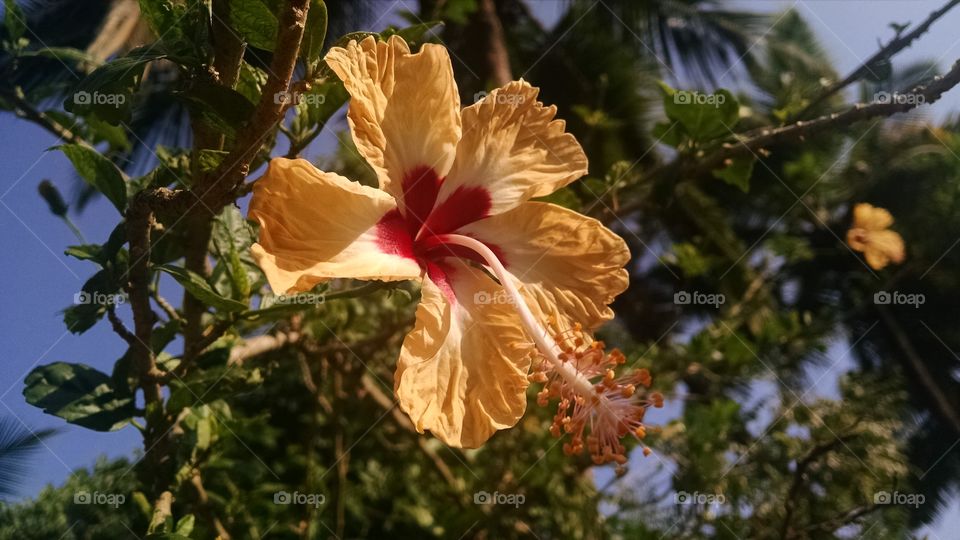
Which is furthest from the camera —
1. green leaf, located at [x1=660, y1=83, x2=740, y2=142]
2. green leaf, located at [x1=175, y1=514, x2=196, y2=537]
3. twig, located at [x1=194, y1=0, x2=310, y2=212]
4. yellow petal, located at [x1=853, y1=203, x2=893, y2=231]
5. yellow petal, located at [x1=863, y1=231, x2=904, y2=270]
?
yellow petal, located at [x1=853, y1=203, x2=893, y2=231]

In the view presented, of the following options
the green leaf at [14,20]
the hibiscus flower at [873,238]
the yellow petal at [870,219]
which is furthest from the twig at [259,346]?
the yellow petal at [870,219]

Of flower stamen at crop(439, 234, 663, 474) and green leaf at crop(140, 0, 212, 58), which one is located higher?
green leaf at crop(140, 0, 212, 58)

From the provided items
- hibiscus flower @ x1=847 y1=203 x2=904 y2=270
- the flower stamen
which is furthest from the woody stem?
hibiscus flower @ x1=847 y1=203 x2=904 y2=270

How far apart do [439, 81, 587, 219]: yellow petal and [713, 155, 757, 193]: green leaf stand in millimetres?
398

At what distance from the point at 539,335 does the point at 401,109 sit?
33cm

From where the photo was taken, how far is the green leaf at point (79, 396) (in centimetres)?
99

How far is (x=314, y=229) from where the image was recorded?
82 centimetres

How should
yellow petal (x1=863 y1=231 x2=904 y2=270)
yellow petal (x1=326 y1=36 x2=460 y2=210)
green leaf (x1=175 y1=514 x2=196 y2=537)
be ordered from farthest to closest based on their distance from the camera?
yellow petal (x1=863 y1=231 x2=904 y2=270) < green leaf (x1=175 y1=514 x2=196 y2=537) < yellow petal (x1=326 y1=36 x2=460 y2=210)

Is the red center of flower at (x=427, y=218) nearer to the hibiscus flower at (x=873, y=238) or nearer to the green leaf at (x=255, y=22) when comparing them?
the green leaf at (x=255, y=22)

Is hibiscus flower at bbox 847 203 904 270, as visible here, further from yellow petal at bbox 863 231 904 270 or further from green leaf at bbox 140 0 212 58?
green leaf at bbox 140 0 212 58

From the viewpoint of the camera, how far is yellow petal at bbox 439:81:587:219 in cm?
103

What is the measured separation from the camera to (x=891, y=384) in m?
2.40

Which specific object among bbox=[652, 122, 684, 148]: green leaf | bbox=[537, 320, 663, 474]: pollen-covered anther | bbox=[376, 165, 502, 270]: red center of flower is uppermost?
bbox=[376, 165, 502, 270]: red center of flower

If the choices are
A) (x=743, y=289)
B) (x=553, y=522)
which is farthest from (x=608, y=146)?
(x=553, y=522)
